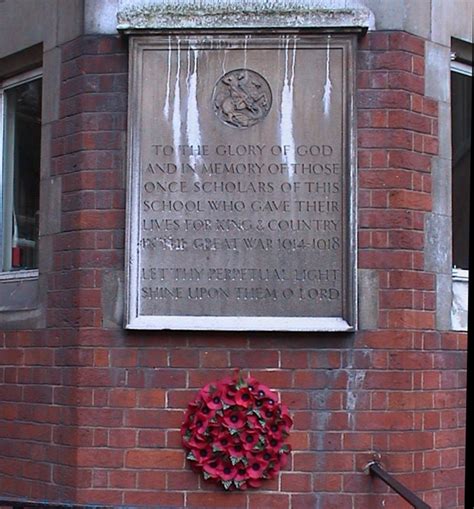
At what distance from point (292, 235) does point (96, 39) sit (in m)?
1.62

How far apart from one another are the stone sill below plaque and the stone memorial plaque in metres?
0.08

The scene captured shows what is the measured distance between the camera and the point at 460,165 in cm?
582

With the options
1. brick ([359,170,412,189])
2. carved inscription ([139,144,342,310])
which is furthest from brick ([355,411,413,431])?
brick ([359,170,412,189])

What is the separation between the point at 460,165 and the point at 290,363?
66.4 inches

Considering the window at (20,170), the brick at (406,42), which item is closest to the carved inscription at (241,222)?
the brick at (406,42)

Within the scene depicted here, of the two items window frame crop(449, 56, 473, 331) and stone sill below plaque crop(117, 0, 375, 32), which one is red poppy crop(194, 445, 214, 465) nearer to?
window frame crop(449, 56, 473, 331)

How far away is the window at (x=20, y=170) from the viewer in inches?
243

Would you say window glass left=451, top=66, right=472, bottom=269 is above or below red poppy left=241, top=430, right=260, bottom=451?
above

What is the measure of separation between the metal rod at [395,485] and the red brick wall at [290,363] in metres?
0.08

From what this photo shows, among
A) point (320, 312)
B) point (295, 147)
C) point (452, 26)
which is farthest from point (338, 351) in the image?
point (452, 26)

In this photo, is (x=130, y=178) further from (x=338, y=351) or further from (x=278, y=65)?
(x=338, y=351)

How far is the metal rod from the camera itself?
171 inches

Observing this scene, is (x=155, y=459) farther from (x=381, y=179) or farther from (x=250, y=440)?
(x=381, y=179)

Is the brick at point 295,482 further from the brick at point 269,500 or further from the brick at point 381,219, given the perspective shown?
the brick at point 381,219
